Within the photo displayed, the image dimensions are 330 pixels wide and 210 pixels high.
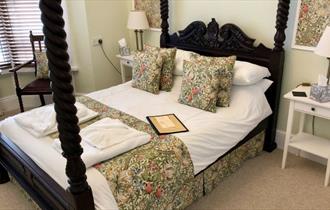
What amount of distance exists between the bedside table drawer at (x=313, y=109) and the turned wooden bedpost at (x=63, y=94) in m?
1.85

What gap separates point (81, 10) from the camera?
381 centimetres

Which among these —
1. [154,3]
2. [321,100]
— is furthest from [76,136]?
[154,3]

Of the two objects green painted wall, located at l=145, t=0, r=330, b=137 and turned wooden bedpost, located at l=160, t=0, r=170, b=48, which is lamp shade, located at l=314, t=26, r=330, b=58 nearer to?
green painted wall, located at l=145, t=0, r=330, b=137

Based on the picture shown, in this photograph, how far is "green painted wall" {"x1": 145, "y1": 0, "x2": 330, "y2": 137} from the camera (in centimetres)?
265

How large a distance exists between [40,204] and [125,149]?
0.68m

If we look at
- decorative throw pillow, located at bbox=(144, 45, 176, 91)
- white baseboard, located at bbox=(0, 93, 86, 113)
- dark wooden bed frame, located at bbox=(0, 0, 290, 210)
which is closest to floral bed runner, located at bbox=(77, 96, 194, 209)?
dark wooden bed frame, located at bbox=(0, 0, 290, 210)

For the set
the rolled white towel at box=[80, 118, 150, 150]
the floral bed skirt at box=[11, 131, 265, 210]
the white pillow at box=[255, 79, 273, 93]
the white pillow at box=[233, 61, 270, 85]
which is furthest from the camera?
the white pillow at box=[255, 79, 273, 93]

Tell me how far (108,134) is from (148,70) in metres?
→ 1.15

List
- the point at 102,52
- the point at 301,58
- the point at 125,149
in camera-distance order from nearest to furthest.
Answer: the point at 125,149, the point at 301,58, the point at 102,52

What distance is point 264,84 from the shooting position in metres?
2.72

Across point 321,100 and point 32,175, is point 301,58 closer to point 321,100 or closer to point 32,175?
point 321,100

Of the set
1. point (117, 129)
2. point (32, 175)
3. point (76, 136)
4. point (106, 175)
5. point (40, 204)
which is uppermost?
point (76, 136)

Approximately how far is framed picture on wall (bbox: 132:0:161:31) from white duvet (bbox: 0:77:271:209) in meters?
1.15

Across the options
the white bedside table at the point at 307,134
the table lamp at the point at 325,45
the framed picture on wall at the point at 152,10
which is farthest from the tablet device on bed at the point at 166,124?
the framed picture on wall at the point at 152,10
